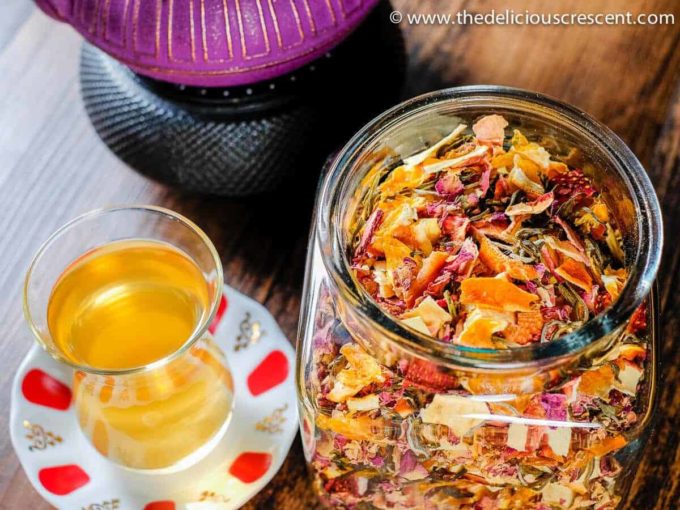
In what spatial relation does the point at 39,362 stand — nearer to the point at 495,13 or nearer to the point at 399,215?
the point at 399,215

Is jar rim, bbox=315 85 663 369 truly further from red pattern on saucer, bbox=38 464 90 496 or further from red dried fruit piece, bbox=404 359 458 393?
red pattern on saucer, bbox=38 464 90 496

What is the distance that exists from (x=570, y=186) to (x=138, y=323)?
0.34 m

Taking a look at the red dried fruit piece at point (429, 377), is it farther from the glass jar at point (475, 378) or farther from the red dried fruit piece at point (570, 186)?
the red dried fruit piece at point (570, 186)

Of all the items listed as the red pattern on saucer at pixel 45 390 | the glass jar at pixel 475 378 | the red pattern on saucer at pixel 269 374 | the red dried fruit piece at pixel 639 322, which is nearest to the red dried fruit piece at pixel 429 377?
the glass jar at pixel 475 378

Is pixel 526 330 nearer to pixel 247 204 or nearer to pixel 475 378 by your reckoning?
pixel 475 378

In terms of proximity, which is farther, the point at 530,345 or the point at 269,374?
the point at 269,374

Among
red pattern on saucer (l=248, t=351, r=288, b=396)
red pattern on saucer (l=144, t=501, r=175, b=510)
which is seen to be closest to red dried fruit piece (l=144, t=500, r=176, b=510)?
red pattern on saucer (l=144, t=501, r=175, b=510)

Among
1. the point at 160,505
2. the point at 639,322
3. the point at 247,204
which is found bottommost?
the point at 160,505

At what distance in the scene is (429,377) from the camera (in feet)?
1.68

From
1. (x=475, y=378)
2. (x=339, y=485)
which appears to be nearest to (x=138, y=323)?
(x=339, y=485)

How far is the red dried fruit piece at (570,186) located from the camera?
597 mm

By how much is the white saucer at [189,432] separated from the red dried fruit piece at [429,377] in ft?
0.73

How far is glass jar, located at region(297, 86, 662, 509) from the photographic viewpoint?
0.51 metres

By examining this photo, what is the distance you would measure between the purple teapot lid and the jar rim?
4.8 inches
